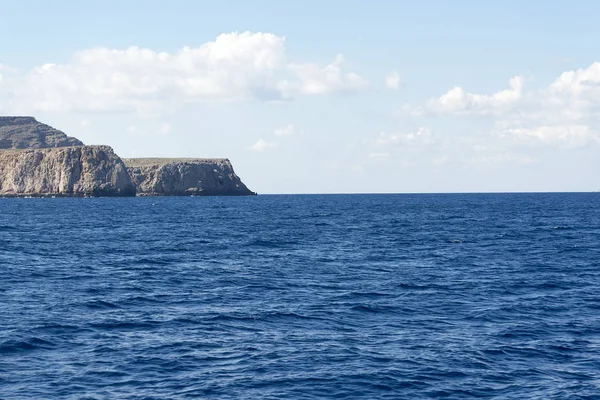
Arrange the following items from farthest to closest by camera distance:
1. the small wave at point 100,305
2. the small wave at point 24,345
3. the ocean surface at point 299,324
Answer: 1. the small wave at point 100,305
2. the small wave at point 24,345
3. the ocean surface at point 299,324

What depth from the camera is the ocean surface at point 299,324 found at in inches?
965

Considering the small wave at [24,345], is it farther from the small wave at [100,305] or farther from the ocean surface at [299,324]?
the small wave at [100,305]

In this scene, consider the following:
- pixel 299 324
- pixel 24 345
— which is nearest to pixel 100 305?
pixel 24 345

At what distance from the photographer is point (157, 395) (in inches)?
902

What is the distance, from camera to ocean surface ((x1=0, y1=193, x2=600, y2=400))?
80.4 ft

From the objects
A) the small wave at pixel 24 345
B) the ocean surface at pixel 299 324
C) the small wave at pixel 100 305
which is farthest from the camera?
the small wave at pixel 100 305

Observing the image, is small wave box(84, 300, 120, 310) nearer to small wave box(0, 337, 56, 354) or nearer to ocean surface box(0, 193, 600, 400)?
ocean surface box(0, 193, 600, 400)

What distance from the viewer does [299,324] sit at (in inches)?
1323

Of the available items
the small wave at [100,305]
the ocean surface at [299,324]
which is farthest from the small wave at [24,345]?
the small wave at [100,305]

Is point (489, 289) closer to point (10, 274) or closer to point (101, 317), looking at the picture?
point (101, 317)

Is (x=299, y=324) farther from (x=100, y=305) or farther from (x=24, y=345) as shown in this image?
(x=24, y=345)

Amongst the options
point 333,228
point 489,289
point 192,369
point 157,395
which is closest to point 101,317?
point 192,369

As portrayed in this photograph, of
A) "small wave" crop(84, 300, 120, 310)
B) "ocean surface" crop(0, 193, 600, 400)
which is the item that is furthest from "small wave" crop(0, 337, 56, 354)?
"small wave" crop(84, 300, 120, 310)

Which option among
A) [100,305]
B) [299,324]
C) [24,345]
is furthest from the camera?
[100,305]
